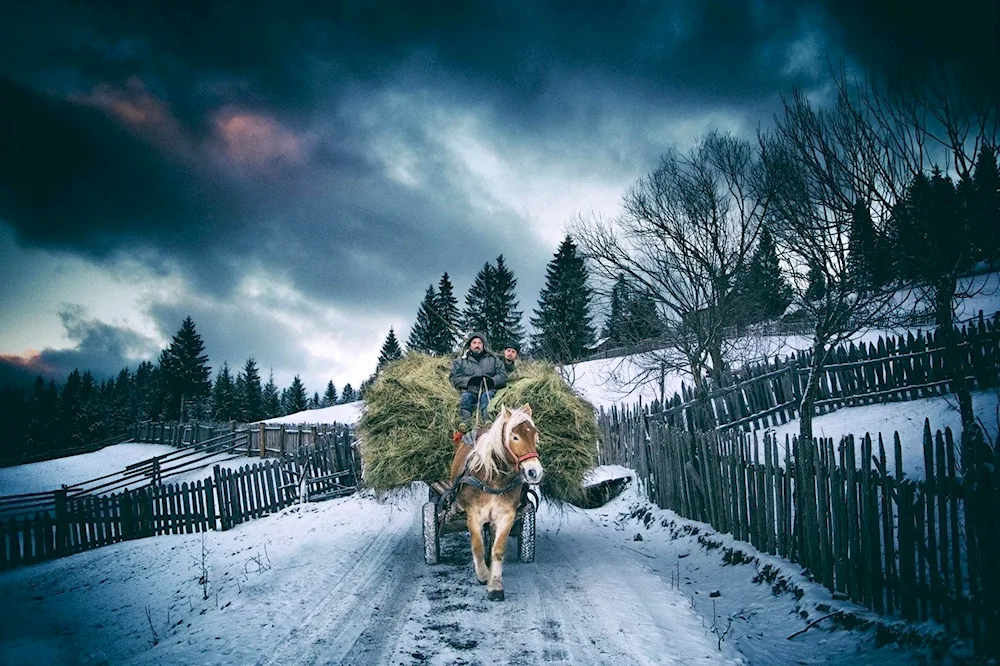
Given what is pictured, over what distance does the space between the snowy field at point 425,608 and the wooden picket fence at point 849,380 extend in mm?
5950

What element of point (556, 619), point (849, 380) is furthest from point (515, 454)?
point (849, 380)

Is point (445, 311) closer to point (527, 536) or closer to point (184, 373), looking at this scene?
point (184, 373)

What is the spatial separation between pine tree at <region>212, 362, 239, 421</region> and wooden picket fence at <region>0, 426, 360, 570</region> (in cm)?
5006

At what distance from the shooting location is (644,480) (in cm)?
974

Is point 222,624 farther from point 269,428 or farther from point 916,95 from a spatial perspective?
point 269,428

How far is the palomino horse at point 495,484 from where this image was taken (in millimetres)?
4492

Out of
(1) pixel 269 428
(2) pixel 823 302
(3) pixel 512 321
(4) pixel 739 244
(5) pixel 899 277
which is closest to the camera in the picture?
(5) pixel 899 277

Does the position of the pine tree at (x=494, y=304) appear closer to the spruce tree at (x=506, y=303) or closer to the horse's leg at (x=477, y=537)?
the spruce tree at (x=506, y=303)

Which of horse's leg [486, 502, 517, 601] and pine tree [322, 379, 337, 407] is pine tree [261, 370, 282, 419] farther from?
horse's leg [486, 502, 517, 601]

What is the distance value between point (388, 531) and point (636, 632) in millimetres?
5040

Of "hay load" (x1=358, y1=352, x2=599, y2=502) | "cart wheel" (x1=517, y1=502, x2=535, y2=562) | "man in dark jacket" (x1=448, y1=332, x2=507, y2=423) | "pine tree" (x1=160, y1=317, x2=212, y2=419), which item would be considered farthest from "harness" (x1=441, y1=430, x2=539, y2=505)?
"pine tree" (x1=160, y1=317, x2=212, y2=419)

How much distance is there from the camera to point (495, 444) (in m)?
4.69

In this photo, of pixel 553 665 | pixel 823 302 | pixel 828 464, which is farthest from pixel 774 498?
pixel 823 302

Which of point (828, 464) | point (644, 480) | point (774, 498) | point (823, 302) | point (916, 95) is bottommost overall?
point (644, 480)
